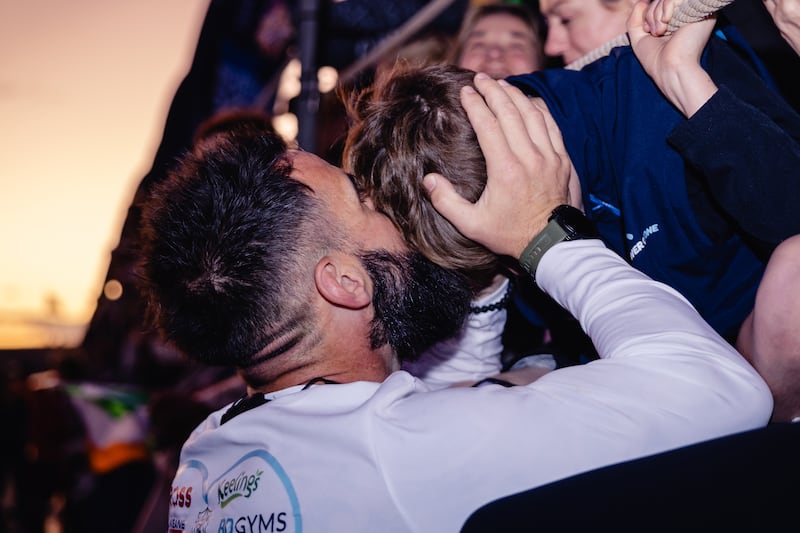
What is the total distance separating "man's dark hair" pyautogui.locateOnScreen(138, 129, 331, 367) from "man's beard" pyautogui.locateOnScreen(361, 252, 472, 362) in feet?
0.39

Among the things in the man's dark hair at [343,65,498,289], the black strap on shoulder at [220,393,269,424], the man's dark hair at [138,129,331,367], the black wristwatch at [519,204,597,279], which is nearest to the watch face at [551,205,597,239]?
the black wristwatch at [519,204,597,279]

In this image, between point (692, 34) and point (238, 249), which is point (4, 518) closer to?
point (238, 249)

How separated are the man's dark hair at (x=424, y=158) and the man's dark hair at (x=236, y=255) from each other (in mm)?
138

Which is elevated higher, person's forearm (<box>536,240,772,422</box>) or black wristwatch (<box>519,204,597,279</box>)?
black wristwatch (<box>519,204,597,279</box>)

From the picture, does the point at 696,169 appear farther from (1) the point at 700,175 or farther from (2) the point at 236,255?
(2) the point at 236,255

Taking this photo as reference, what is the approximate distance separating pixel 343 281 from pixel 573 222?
372mm

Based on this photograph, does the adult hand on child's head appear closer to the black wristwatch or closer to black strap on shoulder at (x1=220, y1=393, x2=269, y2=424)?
the black wristwatch

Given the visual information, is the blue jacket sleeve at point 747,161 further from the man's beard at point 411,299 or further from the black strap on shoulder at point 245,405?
the black strap on shoulder at point 245,405

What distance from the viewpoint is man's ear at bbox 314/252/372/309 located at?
1104 mm

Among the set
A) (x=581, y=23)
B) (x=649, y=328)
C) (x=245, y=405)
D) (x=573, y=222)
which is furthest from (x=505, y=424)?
(x=581, y=23)

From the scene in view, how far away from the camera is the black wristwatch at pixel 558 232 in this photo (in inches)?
39.5

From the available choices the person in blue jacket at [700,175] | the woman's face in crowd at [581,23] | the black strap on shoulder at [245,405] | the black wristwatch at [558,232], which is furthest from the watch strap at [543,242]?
the woman's face in crowd at [581,23]

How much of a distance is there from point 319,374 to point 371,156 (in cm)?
39

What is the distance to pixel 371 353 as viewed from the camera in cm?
117
